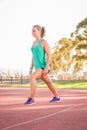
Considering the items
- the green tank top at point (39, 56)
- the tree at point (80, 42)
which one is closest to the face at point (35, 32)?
the green tank top at point (39, 56)

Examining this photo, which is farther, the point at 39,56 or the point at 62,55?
the point at 62,55

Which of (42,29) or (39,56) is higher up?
(42,29)

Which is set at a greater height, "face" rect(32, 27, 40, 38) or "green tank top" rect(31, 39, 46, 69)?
"face" rect(32, 27, 40, 38)

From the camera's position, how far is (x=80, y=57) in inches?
1678

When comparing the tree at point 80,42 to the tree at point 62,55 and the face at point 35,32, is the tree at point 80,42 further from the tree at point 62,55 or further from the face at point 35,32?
the face at point 35,32

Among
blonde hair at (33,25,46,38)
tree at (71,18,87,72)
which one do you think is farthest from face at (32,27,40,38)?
tree at (71,18,87,72)

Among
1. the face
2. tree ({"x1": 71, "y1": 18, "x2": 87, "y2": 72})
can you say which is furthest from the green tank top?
tree ({"x1": 71, "y1": 18, "x2": 87, "y2": 72})

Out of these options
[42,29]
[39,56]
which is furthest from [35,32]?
[39,56]

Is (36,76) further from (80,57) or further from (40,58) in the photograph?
(80,57)

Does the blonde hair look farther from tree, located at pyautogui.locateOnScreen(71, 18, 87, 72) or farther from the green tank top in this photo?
tree, located at pyautogui.locateOnScreen(71, 18, 87, 72)

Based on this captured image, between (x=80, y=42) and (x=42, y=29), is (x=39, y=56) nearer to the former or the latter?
(x=42, y=29)

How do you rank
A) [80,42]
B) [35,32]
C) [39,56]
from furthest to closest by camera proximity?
[80,42] < [35,32] < [39,56]

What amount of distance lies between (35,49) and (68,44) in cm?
4115

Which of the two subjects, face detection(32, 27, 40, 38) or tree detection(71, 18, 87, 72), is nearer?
face detection(32, 27, 40, 38)
